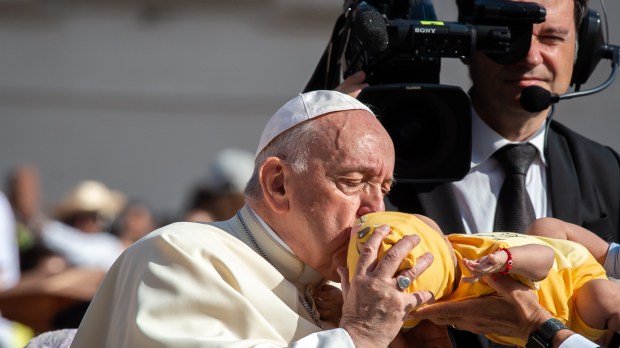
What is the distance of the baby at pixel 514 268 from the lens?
363 centimetres

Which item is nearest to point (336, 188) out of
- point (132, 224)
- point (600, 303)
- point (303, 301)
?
point (303, 301)

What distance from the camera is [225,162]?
7594 millimetres

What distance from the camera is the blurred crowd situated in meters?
7.10

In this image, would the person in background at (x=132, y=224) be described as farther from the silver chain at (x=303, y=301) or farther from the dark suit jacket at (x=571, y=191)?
the silver chain at (x=303, y=301)

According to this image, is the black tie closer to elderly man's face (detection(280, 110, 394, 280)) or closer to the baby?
the baby

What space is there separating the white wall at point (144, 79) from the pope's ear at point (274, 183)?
9383 millimetres

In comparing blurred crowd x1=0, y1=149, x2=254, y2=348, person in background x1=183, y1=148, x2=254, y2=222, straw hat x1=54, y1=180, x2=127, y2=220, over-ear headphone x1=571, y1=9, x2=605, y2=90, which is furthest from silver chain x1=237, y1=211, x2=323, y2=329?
straw hat x1=54, y1=180, x2=127, y2=220

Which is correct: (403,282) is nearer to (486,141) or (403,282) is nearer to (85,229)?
(486,141)

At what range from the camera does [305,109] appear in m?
Result: 3.90

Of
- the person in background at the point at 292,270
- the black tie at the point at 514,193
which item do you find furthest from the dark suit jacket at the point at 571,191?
the person in background at the point at 292,270

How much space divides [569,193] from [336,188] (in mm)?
1465

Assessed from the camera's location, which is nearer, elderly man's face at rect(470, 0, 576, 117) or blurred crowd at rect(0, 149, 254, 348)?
elderly man's face at rect(470, 0, 576, 117)

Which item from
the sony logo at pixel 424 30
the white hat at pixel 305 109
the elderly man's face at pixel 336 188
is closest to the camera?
the elderly man's face at pixel 336 188

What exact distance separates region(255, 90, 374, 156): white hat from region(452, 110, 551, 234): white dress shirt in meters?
1.10
